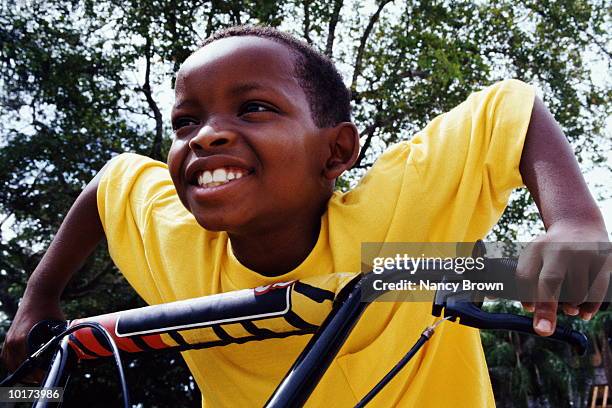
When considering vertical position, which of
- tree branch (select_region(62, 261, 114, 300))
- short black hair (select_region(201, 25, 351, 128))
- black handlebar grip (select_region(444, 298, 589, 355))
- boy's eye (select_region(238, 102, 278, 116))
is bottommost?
tree branch (select_region(62, 261, 114, 300))

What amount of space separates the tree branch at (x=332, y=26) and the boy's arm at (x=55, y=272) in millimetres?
7423

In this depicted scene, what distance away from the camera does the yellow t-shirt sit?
1328mm

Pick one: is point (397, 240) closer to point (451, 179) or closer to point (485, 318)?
point (451, 179)

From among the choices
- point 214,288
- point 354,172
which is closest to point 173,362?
point 354,172

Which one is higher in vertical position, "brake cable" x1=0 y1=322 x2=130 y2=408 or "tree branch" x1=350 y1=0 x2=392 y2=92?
"tree branch" x1=350 y1=0 x2=392 y2=92

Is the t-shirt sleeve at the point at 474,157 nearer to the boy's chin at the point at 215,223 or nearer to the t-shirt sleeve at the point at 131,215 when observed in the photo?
the boy's chin at the point at 215,223

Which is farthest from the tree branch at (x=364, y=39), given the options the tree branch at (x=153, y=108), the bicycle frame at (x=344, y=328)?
the bicycle frame at (x=344, y=328)

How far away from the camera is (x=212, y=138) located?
4.15 ft

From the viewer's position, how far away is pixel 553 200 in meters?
1.07

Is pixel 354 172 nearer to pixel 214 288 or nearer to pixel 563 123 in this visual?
pixel 563 123

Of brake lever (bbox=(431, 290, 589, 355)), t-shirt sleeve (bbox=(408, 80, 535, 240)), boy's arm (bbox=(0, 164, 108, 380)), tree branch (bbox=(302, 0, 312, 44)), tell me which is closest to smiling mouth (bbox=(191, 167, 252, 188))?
t-shirt sleeve (bbox=(408, 80, 535, 240))

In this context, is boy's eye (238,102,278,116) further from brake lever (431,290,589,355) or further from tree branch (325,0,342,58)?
tree branch (325,0,342,58)

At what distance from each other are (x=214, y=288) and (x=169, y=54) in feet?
23.6

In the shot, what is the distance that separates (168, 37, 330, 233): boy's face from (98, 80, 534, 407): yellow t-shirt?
0.45ft
